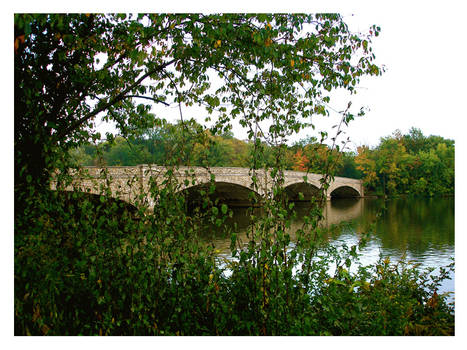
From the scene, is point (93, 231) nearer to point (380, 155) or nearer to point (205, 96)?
point (205, 96)

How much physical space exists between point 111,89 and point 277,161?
79.2 inches

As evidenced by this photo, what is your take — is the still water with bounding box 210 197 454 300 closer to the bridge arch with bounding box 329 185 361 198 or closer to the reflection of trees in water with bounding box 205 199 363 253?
the reflection of trees in water with bounding box 205 199 363 253

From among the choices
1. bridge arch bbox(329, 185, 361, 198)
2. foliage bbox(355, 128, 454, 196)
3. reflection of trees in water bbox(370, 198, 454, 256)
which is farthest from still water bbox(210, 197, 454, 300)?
bridge arch bbox(329, 185, 361, 198)

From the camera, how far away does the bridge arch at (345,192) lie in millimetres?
29719

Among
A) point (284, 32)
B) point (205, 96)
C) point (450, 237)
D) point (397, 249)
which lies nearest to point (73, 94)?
point (205, 96)

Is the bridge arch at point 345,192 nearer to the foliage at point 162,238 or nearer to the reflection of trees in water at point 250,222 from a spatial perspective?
the reflection of trees in water at point 250,222

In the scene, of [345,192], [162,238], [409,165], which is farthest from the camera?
[345,192]

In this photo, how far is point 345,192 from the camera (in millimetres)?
31297

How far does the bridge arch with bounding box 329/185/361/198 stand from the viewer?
29.7 metres

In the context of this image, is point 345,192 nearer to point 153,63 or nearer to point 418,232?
point 418,232

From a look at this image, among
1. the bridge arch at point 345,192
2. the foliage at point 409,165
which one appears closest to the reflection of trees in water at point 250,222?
the foliage at point 409,165

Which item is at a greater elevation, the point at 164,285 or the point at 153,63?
the point at 153,63

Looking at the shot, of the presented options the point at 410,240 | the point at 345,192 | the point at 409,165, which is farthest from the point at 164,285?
the point at 345,192

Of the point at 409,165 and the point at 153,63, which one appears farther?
the point at 409,165
